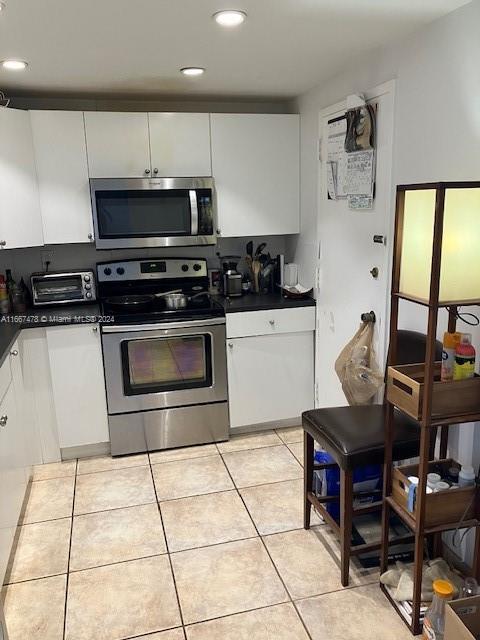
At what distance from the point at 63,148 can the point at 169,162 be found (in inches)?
25.0

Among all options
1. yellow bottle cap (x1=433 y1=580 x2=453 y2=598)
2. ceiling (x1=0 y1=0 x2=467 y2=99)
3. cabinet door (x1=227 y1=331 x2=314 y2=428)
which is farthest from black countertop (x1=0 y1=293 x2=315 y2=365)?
yellow bottle cap (x1=433 y1=580 x2=453 y2=598)

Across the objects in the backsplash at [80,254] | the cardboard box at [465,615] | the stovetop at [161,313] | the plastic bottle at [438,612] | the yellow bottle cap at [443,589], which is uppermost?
the backsplash at [80,254]

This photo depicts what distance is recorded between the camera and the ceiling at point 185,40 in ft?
6.15

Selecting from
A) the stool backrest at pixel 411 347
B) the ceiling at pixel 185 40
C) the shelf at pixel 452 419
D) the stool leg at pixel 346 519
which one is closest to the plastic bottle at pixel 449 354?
the shelf at pixel 452 419

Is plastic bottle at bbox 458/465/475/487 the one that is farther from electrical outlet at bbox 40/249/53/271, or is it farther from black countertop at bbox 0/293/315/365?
electrical outlet at bbox 40/249/53/271

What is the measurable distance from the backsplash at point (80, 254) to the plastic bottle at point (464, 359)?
2261 millimetres

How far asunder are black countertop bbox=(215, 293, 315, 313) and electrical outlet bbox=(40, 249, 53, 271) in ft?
3.77

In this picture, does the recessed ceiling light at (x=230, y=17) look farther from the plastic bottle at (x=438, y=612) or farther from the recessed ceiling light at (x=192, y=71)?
the plastic bottle at (x=438, y=612)

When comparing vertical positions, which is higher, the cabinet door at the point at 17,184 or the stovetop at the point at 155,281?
the cabinet door at the point at 17,184

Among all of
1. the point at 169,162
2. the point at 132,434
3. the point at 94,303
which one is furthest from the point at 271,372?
the point at 169,162

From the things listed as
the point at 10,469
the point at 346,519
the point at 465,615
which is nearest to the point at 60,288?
the point at 10,469

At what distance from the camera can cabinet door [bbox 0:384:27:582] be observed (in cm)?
218

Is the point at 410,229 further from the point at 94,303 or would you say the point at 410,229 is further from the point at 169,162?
the point at 94,303

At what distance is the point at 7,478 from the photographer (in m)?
2.32
